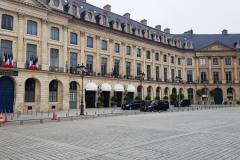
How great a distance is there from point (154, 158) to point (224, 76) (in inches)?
2517

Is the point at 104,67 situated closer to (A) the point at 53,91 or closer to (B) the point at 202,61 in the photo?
(A) the point at 53,91

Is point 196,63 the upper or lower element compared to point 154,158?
upper

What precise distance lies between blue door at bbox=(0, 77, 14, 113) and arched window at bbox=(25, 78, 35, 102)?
1945 millimetres

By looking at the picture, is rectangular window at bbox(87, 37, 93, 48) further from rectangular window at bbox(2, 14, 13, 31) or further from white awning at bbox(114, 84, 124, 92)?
rectangular window at bbox(2, 14, 13, 31)

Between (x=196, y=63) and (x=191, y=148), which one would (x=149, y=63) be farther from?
(x=191, y=148)

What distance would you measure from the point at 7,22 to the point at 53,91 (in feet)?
37.6

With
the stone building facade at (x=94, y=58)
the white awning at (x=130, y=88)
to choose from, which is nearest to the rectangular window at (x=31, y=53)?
the stone building facade at (x=94, y=58)

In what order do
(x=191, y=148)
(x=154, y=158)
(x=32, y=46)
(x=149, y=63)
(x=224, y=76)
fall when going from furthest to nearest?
(x=224, y=76) → (x=149, y=63) → (x=32, y=46) → (x=191, y=148) → (x=154, y=158)

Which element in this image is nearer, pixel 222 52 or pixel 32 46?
pixel 32 46

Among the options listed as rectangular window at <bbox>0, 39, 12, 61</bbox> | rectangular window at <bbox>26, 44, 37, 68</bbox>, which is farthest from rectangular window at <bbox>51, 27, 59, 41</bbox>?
rectangular window at <bbox>0, 39, 12, 61</bbox>

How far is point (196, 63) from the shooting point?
223 ft

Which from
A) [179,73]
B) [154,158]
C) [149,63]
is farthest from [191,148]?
[179,73]

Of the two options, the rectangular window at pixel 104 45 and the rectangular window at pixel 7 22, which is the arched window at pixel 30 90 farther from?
the rectangular window at pixel 104 45

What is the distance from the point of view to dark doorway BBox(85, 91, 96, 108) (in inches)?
1717
